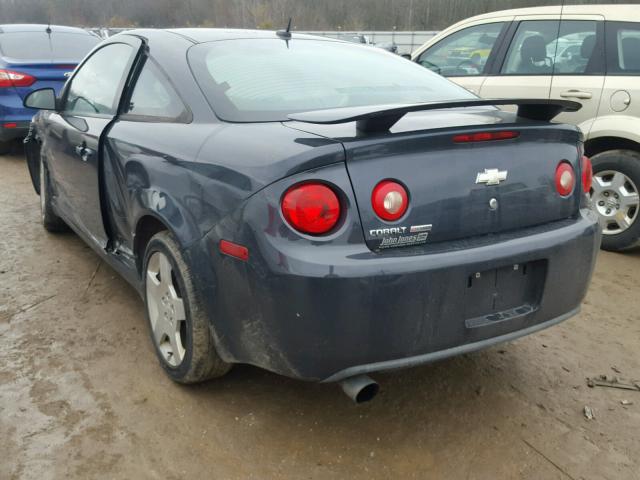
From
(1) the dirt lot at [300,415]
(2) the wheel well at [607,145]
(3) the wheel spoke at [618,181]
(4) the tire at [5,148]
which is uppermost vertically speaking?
(2) the wheel well at [607,145]

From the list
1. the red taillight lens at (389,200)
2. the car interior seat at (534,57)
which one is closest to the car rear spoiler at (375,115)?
the red taillight lens at (389,200)

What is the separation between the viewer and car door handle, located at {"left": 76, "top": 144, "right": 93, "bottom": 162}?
3.22 metres

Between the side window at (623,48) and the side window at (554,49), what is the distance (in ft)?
0.30

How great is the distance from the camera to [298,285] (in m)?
1.88

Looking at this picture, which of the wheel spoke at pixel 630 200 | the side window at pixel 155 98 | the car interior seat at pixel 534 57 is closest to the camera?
the side window at pixel 155 98

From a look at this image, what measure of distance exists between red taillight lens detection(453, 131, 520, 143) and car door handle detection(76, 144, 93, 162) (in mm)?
2039

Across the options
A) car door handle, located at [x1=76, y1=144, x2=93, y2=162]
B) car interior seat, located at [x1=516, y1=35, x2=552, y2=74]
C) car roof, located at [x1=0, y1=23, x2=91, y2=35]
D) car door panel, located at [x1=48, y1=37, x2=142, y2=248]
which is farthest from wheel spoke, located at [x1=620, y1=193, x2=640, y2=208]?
car roof, located at [x1=0, y1=23, x2=91, y2=35]

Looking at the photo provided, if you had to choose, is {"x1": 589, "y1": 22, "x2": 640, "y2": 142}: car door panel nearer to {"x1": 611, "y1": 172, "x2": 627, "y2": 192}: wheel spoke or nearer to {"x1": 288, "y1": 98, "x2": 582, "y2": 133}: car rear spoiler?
{"x1": 611, "y1": 172, "x2": 627, "y2": 192}: wheel spoke

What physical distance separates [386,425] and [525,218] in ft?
3.27

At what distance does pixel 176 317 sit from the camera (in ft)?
8.26

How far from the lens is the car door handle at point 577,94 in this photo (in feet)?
15.2

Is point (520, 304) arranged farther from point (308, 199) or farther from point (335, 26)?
point (335, 26)

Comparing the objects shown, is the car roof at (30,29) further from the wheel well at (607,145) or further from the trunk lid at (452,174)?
the trunk lid at (452,174)

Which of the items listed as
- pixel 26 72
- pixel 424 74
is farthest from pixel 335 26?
pixel 424 74
